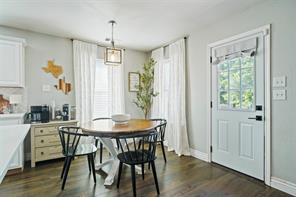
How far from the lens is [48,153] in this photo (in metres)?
3.52

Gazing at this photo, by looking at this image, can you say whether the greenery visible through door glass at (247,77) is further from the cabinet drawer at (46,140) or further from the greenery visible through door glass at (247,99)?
the cabinet drawer at (46,140)

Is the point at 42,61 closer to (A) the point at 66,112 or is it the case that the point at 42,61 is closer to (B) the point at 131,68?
(A) the point at 66,112

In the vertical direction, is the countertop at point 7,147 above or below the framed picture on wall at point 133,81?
below

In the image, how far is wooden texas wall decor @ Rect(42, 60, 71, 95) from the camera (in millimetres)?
3992

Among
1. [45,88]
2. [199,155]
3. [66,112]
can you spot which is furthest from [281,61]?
[45,88]

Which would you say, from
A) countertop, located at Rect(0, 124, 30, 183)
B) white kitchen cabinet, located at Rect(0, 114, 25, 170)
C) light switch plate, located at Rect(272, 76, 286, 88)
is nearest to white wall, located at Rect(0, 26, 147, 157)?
white kitchen cabinet, located at Rect(0, 114, 25, 170)

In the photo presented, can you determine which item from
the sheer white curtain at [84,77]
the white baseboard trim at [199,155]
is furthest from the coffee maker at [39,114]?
the white baseboard trim at [199,155]

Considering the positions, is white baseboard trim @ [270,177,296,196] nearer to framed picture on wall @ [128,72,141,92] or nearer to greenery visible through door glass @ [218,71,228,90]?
greenery visible through door glass @ [218,71,228,90]

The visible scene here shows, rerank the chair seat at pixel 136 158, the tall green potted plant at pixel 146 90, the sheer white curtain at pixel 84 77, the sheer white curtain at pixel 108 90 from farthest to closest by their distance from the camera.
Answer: the tall green potted plant at pixel 146 90 < the sheer white curtain at pixel 108 90 < the sheer white curtain at pixel 84 77 < the chair seat at pixel 136 158

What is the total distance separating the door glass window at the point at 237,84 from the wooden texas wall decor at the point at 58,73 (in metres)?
3.22

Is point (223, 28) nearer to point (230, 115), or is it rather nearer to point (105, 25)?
point (230, 115)

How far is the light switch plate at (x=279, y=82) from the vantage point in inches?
96.9

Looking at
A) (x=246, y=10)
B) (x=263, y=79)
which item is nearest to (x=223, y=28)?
(x=246, y=10)

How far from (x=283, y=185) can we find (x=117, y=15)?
3448mm
